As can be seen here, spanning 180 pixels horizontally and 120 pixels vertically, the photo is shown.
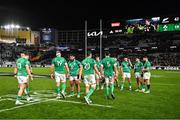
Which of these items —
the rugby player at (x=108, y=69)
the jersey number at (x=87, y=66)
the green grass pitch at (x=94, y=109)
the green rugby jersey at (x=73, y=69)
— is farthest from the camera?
the green rugby jersey at (x=73, y=69)

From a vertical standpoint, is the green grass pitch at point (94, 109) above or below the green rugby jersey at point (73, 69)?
below

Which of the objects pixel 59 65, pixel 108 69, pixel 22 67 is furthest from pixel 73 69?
pixel 22 67

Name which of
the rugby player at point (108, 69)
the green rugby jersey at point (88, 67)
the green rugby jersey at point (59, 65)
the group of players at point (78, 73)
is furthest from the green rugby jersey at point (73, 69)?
the green rugby jersey at point (88, 67)

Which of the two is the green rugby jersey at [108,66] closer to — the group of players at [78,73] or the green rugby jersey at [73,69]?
the group of players at [78,73]

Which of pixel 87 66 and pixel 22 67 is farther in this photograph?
pixel 87 66

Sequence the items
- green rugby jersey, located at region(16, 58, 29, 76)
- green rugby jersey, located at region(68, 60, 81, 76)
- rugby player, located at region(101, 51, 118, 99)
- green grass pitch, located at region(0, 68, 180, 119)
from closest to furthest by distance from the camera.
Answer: green grass pitch, located at region(0, 68, 180, 119) → green rugby jersey, located at region(16, 58, 29, 76) → rugby player, located at region(101, 51, 118, 99) → green rugby jersey, located at region(68, 60, 81, 76)

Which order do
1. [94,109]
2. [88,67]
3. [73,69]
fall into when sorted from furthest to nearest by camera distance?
1. [73,69]
2. [88,67]
3. [94,109]

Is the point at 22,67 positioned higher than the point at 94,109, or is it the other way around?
the point at 22,67

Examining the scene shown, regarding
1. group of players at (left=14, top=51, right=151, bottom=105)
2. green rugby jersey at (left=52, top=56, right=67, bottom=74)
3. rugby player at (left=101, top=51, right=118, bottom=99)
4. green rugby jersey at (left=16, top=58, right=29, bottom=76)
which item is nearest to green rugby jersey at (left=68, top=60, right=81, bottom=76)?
group of players at (left=14, top=51, right=151, bottom=105)

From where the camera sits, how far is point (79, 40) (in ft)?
265

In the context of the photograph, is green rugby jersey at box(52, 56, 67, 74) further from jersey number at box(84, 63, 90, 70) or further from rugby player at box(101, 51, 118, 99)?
rugby player at box(101, 51, 118, 99)

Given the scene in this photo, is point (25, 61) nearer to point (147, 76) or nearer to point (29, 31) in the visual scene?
point (147, 76)

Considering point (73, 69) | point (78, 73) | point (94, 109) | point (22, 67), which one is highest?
point (22, 67)

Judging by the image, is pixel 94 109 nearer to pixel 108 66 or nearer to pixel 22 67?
pixel 108 66
